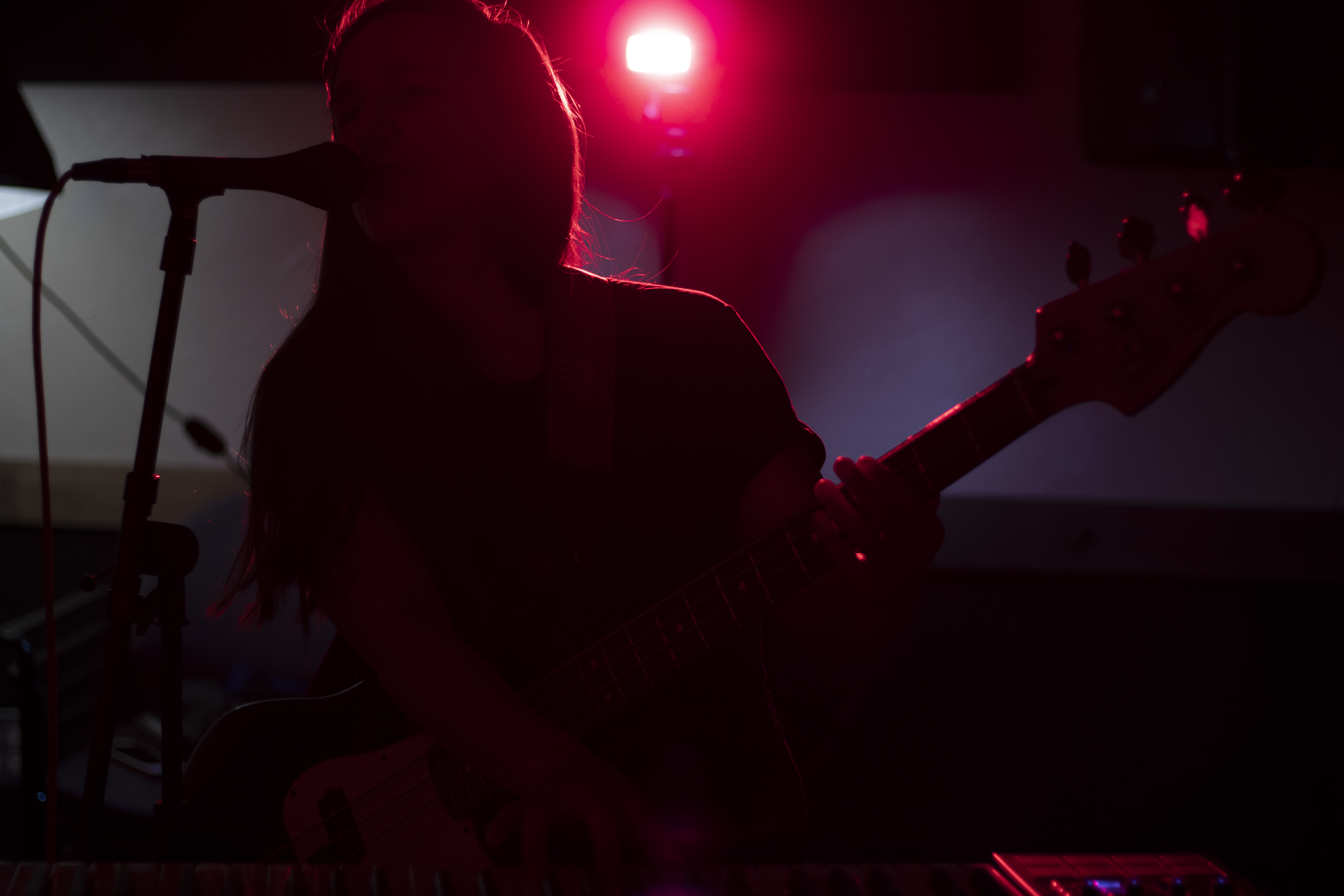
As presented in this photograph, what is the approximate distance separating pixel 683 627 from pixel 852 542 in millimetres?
238

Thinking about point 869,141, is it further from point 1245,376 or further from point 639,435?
Result: point 639,435

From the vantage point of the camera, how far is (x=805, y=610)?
1203 millimetres

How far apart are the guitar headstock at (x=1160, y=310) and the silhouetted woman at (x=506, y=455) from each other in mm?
295

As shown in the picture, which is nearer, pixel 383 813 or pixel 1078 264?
pixel 1078 264

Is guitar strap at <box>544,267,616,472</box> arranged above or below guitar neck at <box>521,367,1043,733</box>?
above

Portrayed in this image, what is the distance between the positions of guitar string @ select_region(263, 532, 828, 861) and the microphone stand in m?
0.29

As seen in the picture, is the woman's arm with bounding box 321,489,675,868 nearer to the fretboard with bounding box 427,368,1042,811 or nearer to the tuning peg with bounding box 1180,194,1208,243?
the fretboard with bounding box 427,368,1042,811

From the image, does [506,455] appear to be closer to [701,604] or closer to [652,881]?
[701,604]

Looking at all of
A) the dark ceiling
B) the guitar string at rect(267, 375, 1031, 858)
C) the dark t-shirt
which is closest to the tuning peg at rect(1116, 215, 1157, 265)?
the guitar string at rect(267, 375, 1031, 858)

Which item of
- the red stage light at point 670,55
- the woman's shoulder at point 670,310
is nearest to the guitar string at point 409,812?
the woman's shoulder at point 670,310

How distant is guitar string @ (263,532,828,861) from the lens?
110 cm

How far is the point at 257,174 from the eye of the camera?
2.98 feet

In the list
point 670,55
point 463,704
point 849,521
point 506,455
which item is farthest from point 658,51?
point 463,704

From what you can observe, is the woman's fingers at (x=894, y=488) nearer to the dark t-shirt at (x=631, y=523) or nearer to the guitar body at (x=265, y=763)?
the dark t-shirt at (x=631, y=523)
